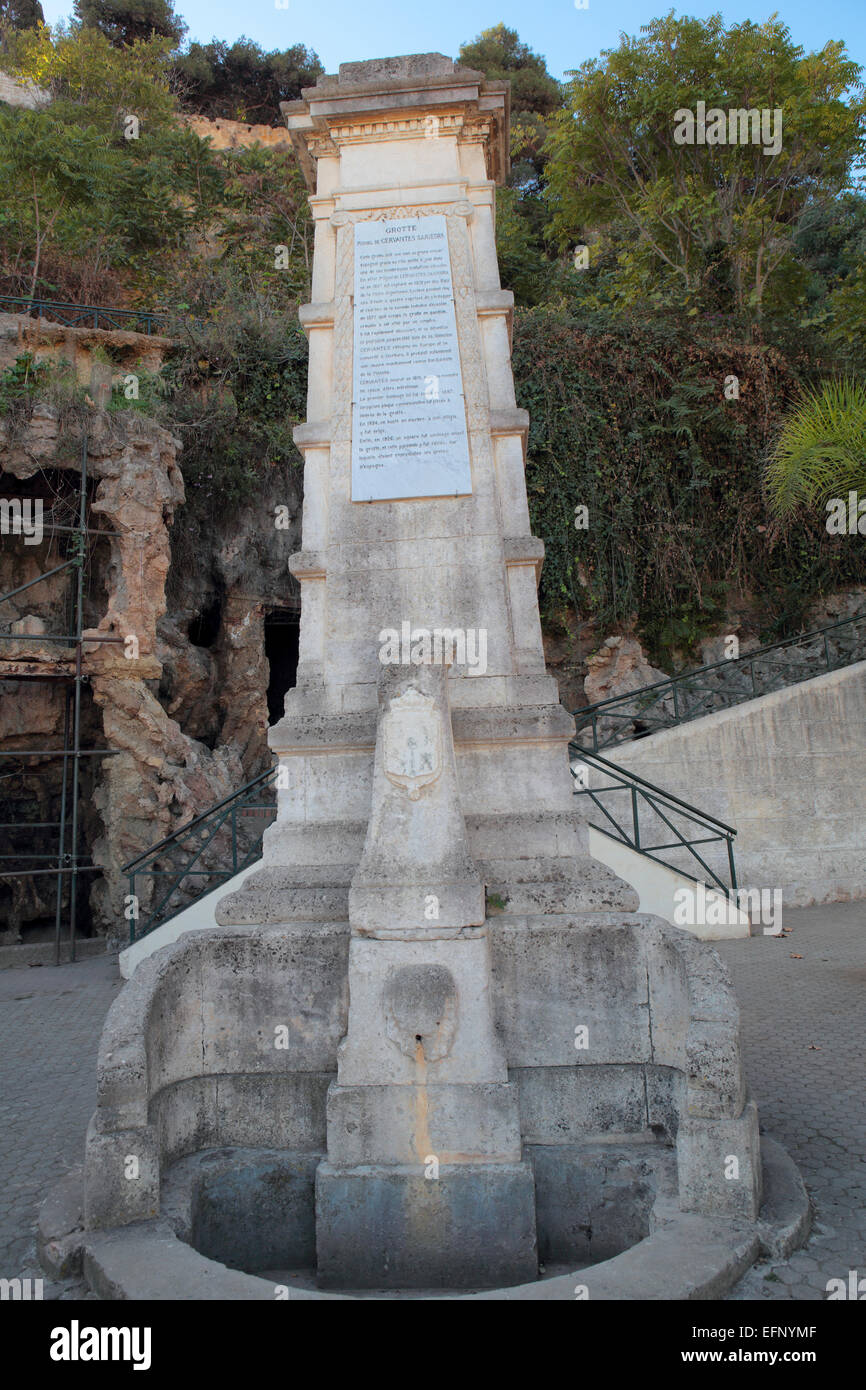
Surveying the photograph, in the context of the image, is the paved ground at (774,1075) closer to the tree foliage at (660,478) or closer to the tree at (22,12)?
the tree foliage at (660,478)

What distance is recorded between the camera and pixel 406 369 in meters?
4.89

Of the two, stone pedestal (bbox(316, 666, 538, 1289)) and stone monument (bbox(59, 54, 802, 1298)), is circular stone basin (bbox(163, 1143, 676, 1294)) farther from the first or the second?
stone pedestal (bbox(316, 666, 538, 1289))

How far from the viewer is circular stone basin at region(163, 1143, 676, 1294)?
324cm

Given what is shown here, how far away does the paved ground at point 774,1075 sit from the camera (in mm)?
3154

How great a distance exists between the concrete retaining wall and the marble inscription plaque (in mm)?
6994

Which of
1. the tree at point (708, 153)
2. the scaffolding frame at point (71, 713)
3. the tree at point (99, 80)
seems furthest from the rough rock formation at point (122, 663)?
the tree at point (99, 80)

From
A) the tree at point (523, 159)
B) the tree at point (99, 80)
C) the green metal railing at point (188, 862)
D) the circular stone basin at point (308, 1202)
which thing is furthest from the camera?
the tree at point (99, 80)

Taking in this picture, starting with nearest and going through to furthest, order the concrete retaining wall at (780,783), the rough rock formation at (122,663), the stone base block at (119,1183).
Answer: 1. the stone base block at (119,1183)
2. the concrete retaining wall at (780,783)
3. the rough rock formation at (122,663)

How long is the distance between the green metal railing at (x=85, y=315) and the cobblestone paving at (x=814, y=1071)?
42.9 ft

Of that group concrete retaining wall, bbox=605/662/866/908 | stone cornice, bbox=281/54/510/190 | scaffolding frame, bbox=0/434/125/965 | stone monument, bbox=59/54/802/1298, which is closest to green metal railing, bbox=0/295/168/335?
scaffolding frame, bbox=0/434/125/965

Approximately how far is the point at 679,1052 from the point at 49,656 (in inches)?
391

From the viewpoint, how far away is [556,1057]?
3451 mm

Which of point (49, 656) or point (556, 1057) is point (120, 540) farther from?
point (556, 1057)
